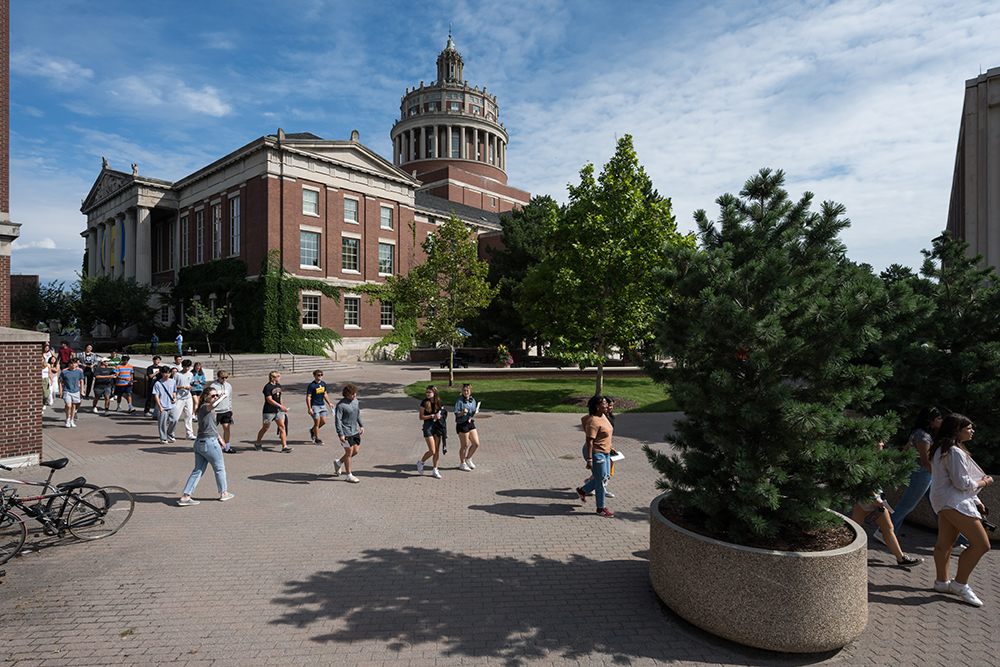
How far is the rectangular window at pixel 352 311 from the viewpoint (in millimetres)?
41938

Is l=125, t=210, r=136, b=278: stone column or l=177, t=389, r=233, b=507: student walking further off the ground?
l=125, t=210, r=136, b=278: stone column

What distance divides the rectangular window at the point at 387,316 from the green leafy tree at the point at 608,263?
27719 mm

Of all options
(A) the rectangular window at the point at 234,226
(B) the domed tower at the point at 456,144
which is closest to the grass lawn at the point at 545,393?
(A) the rectangular window at the point at 234,226

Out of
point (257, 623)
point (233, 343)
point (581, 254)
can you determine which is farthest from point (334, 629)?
point (233, 343)

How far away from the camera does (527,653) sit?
4.48 metres

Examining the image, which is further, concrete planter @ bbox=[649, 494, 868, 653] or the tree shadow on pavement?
the tree shadow on pavement

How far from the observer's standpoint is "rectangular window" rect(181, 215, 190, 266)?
46.4 m

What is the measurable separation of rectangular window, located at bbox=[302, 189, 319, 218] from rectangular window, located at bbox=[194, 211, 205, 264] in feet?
36.9

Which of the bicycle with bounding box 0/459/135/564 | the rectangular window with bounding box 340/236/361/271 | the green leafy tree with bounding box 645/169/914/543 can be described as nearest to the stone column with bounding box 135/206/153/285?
the rectangular window with bounding box 340/236/361/271

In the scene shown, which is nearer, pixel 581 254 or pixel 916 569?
pixel 916 569

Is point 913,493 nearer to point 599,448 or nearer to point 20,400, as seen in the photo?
point 599,448

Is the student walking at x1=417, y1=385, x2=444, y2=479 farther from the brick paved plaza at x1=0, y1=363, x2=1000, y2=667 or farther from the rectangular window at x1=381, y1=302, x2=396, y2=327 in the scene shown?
the rectangular window at x1=381, y1=302, x2=396, y2=327

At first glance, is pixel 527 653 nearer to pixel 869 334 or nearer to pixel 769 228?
pixel 869 334

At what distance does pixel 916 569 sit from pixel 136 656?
7952 mm
